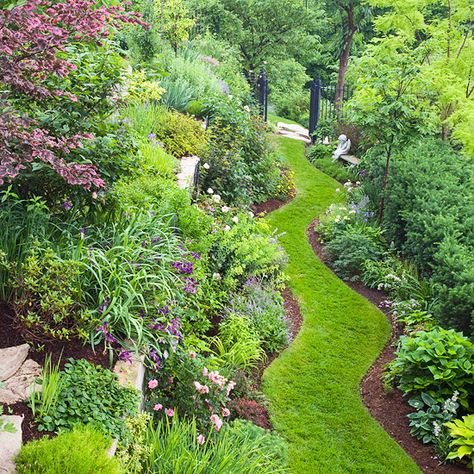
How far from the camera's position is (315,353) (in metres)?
5.96

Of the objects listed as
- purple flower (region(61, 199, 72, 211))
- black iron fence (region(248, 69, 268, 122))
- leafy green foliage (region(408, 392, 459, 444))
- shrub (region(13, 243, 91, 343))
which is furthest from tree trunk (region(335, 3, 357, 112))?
shrub (region(13, 243, 91, 343))

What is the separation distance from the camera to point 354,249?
7949 mm

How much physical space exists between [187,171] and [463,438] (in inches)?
178

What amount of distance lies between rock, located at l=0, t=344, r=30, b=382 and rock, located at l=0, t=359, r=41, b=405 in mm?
28

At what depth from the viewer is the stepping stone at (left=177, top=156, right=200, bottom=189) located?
6.71 metres

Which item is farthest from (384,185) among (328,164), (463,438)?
(463,438)

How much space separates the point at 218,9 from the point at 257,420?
17.0 meters

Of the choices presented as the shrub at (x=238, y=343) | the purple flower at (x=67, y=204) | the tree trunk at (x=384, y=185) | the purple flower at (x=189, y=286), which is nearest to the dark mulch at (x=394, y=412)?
the shrub at (x=238, y=343)

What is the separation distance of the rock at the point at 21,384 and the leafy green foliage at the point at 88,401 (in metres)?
0.10

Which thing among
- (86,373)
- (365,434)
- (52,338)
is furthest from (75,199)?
(365,434)

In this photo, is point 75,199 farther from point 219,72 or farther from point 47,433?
point 219,72

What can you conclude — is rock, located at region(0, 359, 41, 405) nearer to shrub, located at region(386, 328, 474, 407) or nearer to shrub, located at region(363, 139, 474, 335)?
shrub, located at region(386, 328, 474, 407)

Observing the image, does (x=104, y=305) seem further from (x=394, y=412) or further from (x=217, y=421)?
(x=394, y=412)

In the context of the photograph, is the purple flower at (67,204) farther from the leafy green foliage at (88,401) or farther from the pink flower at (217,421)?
the pink flower at (217,421)
